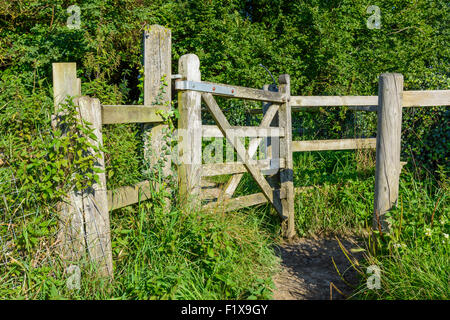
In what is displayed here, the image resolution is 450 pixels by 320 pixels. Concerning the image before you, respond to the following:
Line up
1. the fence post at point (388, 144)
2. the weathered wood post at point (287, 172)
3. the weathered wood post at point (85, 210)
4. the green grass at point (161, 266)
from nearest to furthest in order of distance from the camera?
the green grass at point (161, 266) < the weathered wood post at point (85, 210) < the fence post at point (388, 144) < the weathered wood post at point (287, 172)

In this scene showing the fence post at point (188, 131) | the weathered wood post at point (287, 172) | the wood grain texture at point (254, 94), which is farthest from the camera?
the weathered wood post at point (287, 172)

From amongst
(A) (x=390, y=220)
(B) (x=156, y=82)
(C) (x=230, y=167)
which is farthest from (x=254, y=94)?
(A) (x=390, y=220)

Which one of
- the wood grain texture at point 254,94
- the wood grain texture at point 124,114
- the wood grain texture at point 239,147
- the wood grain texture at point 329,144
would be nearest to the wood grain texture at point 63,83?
the wood grain texture at point 124,114

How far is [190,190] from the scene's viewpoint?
332cm

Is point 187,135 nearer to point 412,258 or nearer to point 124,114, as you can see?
point 124,114

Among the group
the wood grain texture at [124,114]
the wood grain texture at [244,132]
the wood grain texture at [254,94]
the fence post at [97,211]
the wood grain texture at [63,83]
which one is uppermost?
the wood grain texture at [254,94]

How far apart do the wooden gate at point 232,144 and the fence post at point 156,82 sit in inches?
5.7

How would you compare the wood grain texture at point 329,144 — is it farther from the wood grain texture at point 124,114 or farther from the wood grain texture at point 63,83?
the wood grain texture at point 63,83

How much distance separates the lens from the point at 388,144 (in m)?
3.21

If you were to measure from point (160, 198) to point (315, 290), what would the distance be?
1.61 meters

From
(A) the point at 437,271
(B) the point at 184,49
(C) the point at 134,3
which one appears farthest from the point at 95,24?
(A) the point at 437,271

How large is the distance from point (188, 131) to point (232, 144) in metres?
0.64

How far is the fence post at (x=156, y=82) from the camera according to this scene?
3.19 m

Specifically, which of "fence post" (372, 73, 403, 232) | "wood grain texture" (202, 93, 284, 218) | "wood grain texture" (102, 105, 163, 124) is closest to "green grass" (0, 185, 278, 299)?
"wood grain texture" (102, 105, 163, 124)
